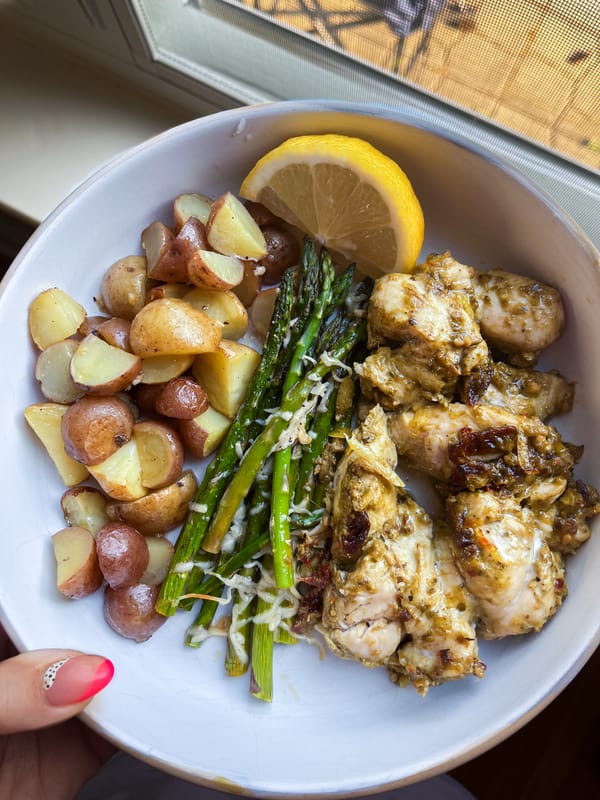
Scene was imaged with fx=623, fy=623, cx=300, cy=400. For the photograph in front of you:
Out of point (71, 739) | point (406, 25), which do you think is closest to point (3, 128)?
point (406, 25)

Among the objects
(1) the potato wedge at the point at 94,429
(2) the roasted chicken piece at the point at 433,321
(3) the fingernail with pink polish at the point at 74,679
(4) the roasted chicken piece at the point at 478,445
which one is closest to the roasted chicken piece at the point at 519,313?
(2) the roasted chicken piece at the point at 433,321

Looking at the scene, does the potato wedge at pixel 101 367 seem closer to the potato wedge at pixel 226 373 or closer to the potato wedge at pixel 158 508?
the potato wedge at pixel 226 373

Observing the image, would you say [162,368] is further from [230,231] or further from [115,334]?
[230,231]

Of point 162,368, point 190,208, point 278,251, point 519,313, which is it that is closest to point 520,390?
point 519,313

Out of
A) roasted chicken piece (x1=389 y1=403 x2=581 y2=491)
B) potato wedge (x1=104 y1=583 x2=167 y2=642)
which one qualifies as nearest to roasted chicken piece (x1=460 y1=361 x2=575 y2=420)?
roasted chicken piece (x1=389 y1=403 x2=581 y2=491)

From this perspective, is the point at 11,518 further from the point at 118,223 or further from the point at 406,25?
the point at 406,25

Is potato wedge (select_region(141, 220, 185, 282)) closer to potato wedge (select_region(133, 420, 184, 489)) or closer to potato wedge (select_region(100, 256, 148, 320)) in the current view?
potato wedge (select_region(100, 256, 148, 320))

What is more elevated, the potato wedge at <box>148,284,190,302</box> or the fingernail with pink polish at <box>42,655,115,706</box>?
the potato wedge at <box>148,284,190,302</box>
